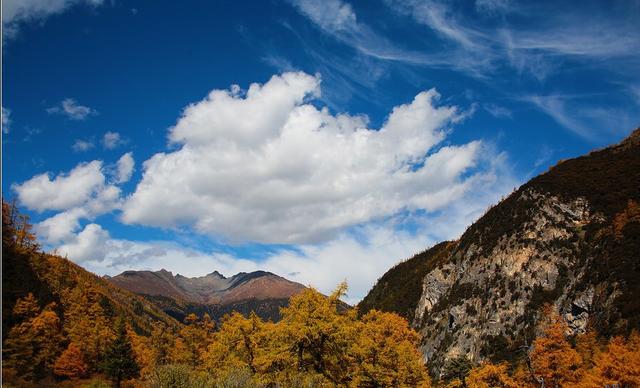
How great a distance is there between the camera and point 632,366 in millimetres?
41531

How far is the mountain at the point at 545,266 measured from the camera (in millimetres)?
71250

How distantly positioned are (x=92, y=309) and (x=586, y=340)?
3356 inches

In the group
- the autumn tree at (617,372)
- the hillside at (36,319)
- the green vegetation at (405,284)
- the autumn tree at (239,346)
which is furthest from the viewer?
the green vegetation at (405,284)

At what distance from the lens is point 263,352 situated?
31.2m

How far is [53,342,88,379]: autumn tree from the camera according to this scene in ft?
186

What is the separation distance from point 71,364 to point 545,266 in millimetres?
82823

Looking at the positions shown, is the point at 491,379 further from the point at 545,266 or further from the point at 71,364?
the point at 71,364

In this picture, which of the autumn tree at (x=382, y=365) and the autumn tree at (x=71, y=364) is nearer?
the autumn tree at (x=382, y=365)

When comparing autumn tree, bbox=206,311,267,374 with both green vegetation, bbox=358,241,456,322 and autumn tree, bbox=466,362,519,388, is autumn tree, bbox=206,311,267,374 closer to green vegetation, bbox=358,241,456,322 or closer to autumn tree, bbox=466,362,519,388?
autumn tree, bbox=466,362,519,388

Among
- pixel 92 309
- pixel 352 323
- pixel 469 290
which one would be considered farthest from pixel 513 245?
pixel 92 309

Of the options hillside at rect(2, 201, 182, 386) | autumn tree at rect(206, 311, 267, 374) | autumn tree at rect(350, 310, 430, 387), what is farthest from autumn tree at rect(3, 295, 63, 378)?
autumn tree at rect(350, 310, 430, 387)

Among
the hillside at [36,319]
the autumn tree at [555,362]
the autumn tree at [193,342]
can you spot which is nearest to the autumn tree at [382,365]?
the autumn tree at [555,362]

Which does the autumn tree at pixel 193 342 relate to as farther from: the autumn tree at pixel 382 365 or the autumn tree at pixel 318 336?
the autumn tree at pixel 318 336

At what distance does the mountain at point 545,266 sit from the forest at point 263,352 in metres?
4.88
